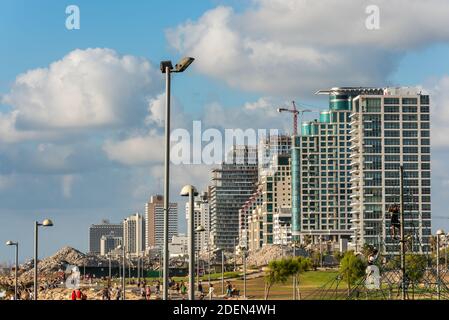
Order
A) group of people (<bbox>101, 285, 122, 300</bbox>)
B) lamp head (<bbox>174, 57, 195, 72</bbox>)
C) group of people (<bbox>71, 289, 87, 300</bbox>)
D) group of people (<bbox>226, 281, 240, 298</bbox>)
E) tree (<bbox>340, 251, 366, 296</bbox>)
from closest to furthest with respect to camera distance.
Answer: lamp head (<bbox>174, 57, 195, 72</bbox>)
group of people (<bbox>71, 289, 87, 300</bbox>)
group of people (<bbox>101, 285, 122, 300</bbox>)
group of people (<bbox>226, 281, 240, 298</bbox>)
tree (<bbox>340, 251, 366, 296</bbox>)

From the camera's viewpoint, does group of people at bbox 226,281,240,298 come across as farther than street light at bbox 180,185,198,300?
Yes

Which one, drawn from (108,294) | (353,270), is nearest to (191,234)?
(108,294)

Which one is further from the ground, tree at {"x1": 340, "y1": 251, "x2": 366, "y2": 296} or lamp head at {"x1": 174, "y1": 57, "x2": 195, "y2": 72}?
lamp head at {"x1": 174, "y1": 57, "x2": 195, "y2": 72}

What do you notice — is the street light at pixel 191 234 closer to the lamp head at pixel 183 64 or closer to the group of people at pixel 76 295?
the lamp head at pixel 183 64

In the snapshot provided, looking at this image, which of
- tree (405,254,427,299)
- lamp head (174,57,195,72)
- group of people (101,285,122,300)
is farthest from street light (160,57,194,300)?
group of people (101,285,122,300)

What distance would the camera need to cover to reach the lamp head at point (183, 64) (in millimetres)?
24372

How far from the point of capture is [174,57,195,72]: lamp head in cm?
2437

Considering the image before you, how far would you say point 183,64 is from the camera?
81.3 feet

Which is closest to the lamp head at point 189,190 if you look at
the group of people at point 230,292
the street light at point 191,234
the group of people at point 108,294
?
the street light at point 191,234

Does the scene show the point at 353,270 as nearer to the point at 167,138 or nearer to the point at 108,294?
the point at 108,294

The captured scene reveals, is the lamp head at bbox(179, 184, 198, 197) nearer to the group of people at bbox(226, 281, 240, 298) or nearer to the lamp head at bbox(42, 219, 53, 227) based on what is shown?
the lamp head at bbox(42, 219, 53, 227)
